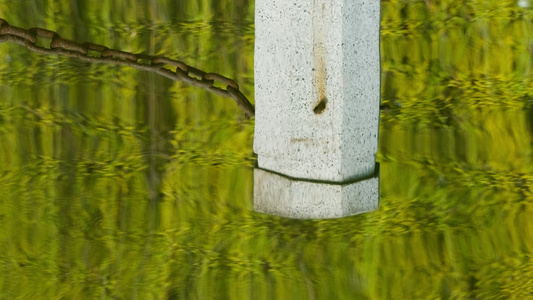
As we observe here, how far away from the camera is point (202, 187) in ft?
8.25

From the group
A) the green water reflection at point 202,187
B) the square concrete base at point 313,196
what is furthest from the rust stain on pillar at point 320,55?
the green water reflection at point 202,187

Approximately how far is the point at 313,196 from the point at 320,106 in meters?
0.19

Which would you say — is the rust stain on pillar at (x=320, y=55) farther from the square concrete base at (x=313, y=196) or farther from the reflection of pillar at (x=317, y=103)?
Answer: the square concrete base at (x=313, y=196)

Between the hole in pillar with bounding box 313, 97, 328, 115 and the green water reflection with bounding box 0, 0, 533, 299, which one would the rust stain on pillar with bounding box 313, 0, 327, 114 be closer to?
the hole in pillar with bounding box 313, 97, 328, 115

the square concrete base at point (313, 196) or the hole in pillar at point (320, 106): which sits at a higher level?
the hole in pillar at point (320, 106)

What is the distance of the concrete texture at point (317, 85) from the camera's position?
1768mm

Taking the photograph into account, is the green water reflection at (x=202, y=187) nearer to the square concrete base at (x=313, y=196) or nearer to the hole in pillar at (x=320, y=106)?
the square concrete base at (x=313, y=196)

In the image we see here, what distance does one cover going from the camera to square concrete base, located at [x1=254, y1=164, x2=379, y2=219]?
1846 millimetres

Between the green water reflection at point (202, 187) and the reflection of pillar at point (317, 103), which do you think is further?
the green water reflection at point (202, 187)

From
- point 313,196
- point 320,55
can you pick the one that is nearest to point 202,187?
point 313,196

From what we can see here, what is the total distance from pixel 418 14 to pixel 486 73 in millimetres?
265

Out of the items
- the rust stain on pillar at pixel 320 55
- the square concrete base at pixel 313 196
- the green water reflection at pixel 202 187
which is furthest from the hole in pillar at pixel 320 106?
the green water reflection at pixel 202 187

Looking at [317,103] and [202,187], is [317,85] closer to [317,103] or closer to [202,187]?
[317,103]

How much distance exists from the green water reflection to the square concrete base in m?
0.58
